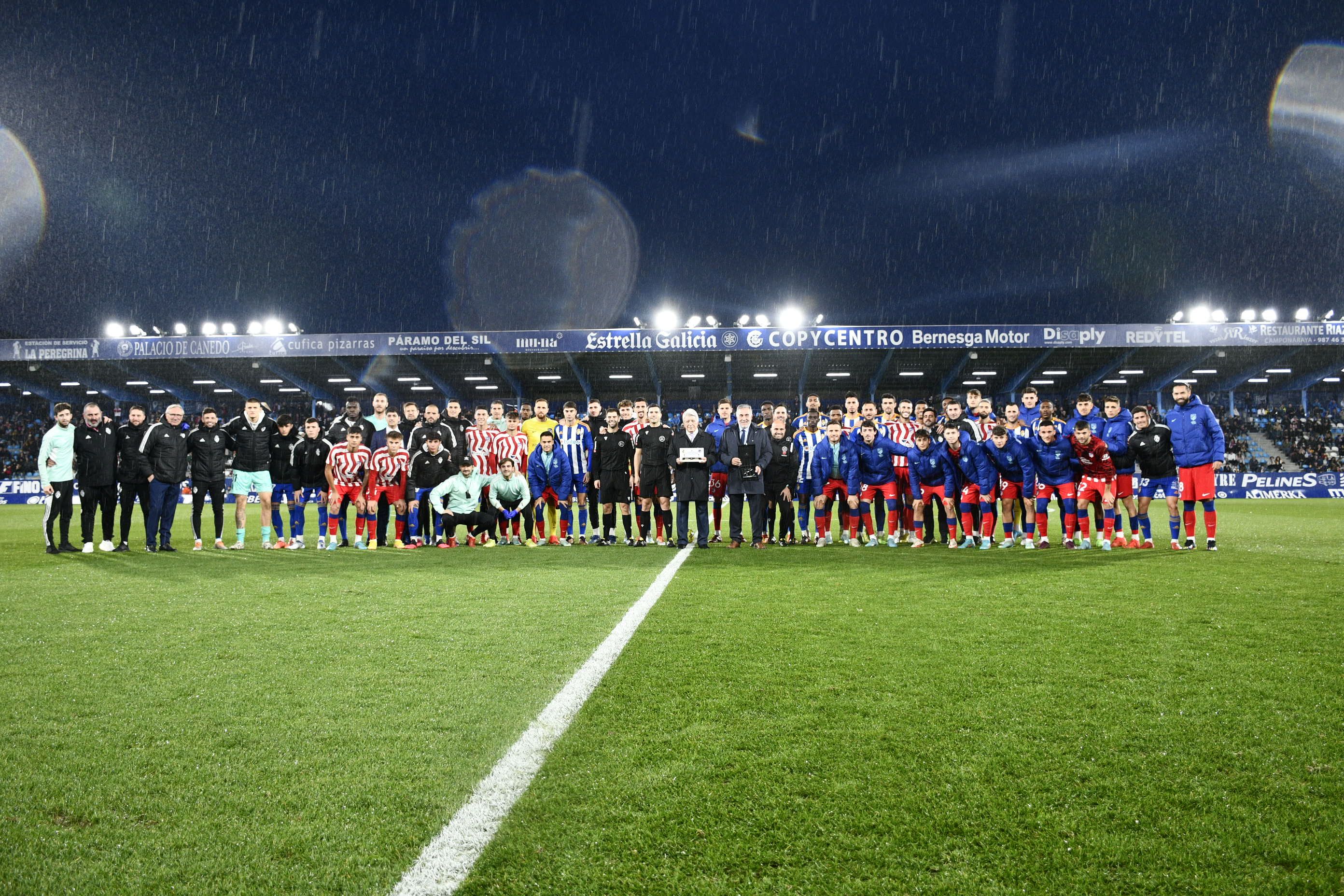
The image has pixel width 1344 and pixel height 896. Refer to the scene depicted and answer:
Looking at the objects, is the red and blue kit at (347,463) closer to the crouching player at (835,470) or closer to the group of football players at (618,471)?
the group of football players at (618,471)

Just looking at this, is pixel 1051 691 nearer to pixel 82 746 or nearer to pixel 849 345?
pixel 82 746

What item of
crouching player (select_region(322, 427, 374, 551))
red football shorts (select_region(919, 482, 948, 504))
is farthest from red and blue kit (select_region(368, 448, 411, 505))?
red football shorts (select_region(919, 482, 948, 504))

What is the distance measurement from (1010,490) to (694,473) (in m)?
3.82

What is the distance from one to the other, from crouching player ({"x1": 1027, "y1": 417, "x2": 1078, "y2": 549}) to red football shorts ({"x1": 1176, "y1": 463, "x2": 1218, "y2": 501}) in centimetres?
109

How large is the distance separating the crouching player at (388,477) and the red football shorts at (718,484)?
13.0 ft

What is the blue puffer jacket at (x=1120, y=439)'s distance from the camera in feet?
29.3

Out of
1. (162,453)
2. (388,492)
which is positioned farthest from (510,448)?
(162,453)

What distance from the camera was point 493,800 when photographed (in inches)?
88.4

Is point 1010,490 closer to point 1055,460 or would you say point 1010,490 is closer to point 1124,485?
point 1055,460

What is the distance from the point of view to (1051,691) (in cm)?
324

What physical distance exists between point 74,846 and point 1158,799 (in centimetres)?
296

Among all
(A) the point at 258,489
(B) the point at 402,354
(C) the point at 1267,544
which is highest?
(B) the point at 402,354

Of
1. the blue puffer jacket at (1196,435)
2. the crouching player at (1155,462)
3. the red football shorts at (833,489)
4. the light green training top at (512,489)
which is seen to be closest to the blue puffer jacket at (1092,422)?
the crouching player at (1155,462)

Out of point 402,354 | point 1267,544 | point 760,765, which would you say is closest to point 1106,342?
point 1267,544
